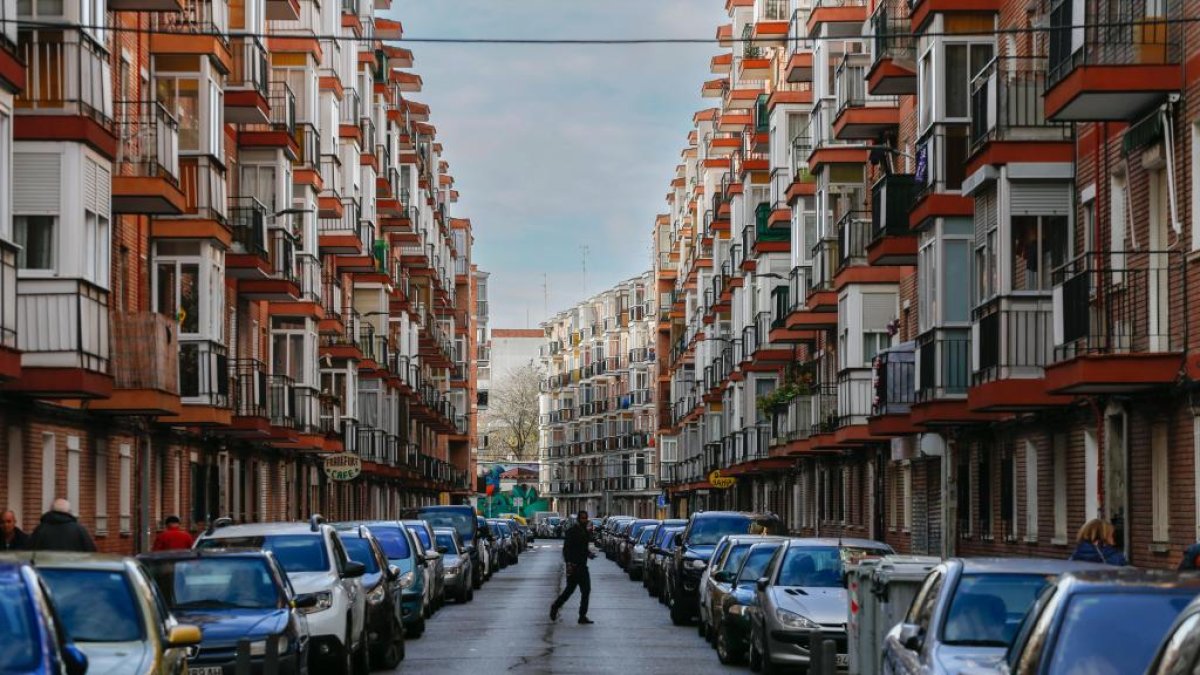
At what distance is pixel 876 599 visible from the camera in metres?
17.6

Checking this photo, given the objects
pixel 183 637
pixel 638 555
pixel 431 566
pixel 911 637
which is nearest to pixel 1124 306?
A: pixel 911 637

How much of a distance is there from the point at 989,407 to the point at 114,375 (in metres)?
12.3

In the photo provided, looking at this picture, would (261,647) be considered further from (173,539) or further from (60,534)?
(173,539)

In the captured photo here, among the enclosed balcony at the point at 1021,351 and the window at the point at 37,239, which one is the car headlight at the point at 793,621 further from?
the window at the point at 37,239

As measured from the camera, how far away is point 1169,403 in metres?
23.8

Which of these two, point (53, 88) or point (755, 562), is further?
point (53, 88)

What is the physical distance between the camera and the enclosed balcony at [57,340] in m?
26.3

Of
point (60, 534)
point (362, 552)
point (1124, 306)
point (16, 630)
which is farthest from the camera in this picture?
point (362, 552)

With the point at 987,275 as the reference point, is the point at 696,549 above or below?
below

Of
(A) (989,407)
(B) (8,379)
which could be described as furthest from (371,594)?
(A) (989,407)

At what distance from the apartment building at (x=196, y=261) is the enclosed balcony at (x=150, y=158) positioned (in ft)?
0.15

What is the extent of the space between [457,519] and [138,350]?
20.3 metres

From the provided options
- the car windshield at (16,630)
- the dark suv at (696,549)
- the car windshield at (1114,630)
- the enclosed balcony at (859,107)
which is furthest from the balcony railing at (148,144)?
the car windshield at (1114,630)

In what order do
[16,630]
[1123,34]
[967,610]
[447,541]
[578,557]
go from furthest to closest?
1. [447,541]
2. [578,557]
3. [1123,34]
4. [967,610]
5. [16,630]
